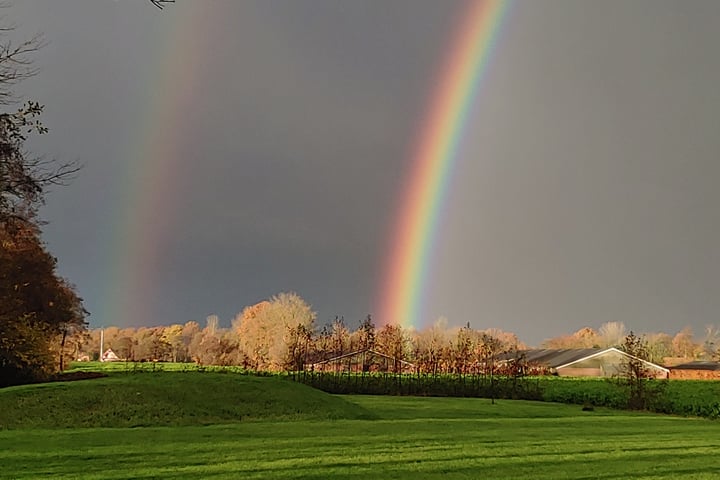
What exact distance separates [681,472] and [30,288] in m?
32.0

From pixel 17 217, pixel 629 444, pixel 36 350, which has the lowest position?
pixel 629 444

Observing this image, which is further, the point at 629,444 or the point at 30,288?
the point at 30,288

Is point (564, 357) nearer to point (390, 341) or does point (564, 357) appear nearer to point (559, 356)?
point (559, 356)

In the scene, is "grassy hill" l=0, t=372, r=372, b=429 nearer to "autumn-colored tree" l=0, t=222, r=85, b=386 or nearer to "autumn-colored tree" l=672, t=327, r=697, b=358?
"autumn-colored tree" l=0, t=222, r=85, b=386

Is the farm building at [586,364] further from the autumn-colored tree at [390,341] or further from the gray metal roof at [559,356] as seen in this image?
the autumn-colored tree at [390,341]

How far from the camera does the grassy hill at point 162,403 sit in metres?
17.8

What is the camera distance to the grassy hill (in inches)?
699

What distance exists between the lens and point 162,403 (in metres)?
19.4

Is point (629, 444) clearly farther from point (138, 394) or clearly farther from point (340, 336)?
point (340, 336)

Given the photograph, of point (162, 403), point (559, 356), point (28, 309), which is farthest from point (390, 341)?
point (559, 356)

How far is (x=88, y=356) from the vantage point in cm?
13375

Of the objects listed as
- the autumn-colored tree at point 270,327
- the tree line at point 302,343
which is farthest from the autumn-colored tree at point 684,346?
the autumn-colored tree at point 270,327

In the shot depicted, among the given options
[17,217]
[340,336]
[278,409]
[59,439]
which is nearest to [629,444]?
[278,409]

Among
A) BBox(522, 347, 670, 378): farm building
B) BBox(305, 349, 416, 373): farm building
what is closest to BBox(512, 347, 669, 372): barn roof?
BBox(522, 347, 670, 378): farm building
